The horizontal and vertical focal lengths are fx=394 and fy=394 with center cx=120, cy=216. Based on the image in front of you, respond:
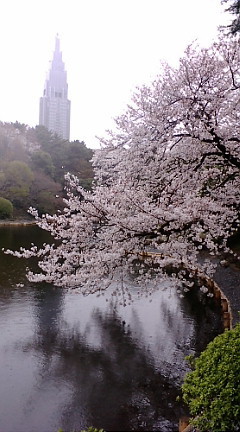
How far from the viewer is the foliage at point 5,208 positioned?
30031 millimetres

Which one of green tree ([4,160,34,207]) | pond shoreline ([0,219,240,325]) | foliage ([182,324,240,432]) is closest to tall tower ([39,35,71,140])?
green tree ([4,160,34,207])

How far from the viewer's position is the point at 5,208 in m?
30.3

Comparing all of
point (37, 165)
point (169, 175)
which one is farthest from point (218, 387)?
point (37, 165)

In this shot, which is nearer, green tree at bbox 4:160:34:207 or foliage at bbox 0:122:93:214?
green tree at bbox 4:160:34:207

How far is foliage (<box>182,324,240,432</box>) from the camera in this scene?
2855 mm

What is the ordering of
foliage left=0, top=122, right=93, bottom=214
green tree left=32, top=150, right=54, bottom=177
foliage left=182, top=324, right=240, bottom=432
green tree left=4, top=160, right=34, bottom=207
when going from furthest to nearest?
green tree left=32, top=150, right=54, bottom=177
foliage left=0, top=122, right=93, bottom=214
green tree left=4, top=160, right=34, bottom=207
foliage left=182, top=324, right=240, bottom=432

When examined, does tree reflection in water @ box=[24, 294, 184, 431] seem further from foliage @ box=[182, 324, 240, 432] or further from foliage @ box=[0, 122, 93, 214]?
foliage @ box=[0, 122, 93, 214]

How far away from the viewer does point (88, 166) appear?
3616 cm

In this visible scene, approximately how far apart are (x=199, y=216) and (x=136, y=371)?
3.38m

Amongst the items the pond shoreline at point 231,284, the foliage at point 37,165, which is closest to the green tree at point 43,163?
the foliage at point 37,165

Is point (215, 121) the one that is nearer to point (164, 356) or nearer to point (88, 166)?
point (164, 356)

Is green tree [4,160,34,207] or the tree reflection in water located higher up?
green tree [4,160,34,207]

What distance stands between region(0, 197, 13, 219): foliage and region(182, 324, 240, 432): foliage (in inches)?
1114

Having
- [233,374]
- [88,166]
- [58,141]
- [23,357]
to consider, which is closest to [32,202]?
[88,166]
